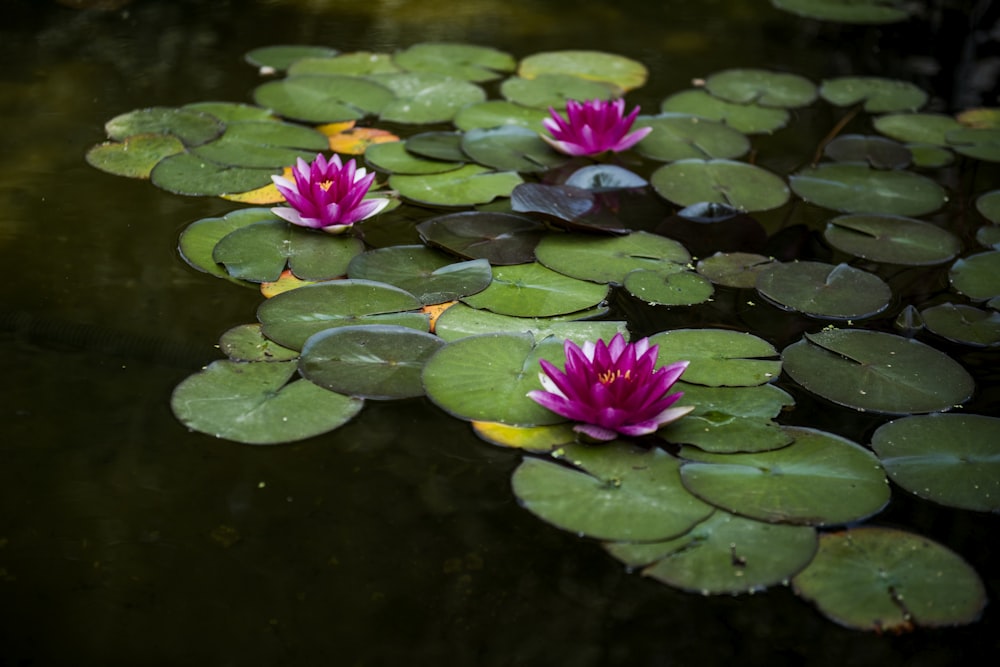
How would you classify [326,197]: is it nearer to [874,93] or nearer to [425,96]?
[425,96]

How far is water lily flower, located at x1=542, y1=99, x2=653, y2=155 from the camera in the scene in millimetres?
2967

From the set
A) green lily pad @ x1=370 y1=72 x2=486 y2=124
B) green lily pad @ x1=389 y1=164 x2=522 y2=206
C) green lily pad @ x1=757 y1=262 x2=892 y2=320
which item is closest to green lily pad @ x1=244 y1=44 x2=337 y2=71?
green lily pad @ x1=370 y1=72 x2=486 y2=124

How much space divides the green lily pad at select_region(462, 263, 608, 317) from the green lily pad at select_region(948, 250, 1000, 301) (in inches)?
35.9

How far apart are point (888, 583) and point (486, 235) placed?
1.34 m

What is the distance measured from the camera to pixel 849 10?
174 inches

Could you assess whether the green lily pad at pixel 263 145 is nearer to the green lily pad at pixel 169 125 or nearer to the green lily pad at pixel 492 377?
the green lily pad at pixel 169 125

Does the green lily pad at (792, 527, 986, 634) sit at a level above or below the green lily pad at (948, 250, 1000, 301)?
below

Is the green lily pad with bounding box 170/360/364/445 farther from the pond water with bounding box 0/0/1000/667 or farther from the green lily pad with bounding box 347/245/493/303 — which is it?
the green lily pad with bounding box 347/245/493/303

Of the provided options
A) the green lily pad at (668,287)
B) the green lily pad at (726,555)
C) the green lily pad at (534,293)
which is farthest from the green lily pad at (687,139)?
the green lily pad at (726,555)

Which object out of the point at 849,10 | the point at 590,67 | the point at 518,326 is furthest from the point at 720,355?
the point at 849,10

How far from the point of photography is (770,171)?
9.85 feet

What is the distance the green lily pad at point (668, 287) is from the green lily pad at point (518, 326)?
0.55 feet

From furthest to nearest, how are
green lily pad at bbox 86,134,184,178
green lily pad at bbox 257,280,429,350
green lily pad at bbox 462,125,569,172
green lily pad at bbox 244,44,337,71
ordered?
1. green lily pad at bbox 244,44,337,71
2. green lily pad at bbox 462,125,569,172
3. green lily pad at bbox 86,134,184,178
4. green lily pad at bbox 257,280,429,350

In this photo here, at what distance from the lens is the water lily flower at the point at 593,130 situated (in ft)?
9.73
